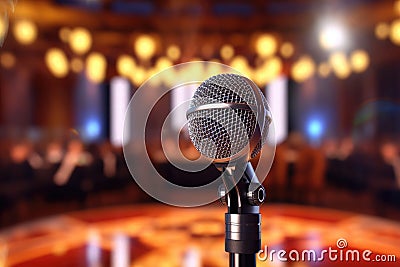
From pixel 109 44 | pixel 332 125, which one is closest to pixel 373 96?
pixel 332 125

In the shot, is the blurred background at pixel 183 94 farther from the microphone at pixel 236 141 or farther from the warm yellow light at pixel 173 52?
the microphone at pixel 236 141

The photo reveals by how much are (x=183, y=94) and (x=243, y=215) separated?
5.28m

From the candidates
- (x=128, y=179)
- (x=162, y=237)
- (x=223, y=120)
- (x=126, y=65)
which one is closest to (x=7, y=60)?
(x=126, y=65)

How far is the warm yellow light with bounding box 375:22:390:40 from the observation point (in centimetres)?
770

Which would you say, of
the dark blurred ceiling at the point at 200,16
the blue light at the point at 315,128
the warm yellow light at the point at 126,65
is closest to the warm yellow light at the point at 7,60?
the dark blurred ceiling at the point at 200,16

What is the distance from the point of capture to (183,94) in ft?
19.6

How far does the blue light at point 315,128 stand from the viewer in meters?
10.9

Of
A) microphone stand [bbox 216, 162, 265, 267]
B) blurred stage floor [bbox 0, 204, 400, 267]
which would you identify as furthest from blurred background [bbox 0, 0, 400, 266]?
microphone stand [bbox 216, 162, 265, 267]

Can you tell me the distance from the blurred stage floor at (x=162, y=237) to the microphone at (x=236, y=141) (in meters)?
0.73

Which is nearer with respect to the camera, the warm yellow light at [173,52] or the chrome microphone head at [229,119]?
the chrome microphone head at [229,119]

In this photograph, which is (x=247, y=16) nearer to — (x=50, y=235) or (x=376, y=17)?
(x=376, y=17)

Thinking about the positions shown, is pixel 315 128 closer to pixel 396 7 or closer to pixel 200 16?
pixel 396 7

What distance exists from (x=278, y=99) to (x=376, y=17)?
14.1 ft

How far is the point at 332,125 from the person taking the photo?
10.4 meters
